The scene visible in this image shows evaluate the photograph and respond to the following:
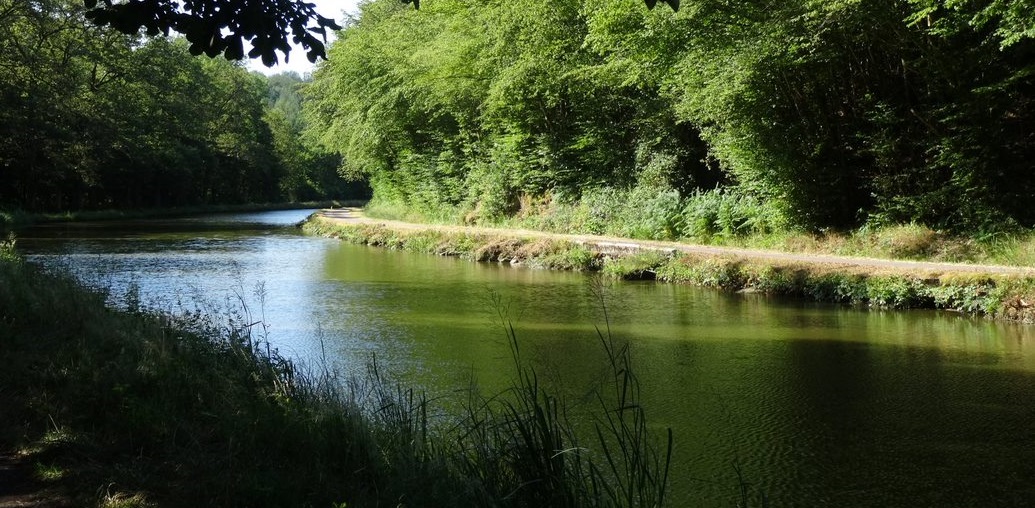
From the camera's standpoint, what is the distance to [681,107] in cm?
1731

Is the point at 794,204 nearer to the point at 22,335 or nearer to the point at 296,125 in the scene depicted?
the point at 22,335

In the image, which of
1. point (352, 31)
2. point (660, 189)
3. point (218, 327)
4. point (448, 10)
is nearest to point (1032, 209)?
point (660, 189)

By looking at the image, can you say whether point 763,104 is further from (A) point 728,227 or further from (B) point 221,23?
(B) point 221,23

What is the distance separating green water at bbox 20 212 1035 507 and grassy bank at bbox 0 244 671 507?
0.99 meters

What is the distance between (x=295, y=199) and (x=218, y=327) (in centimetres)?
7637

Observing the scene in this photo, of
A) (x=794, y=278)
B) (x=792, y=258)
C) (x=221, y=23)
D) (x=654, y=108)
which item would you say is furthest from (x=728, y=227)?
(x=221, y=23)

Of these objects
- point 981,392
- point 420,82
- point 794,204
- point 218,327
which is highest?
point 420,82

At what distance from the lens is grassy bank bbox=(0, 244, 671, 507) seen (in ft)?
12.8

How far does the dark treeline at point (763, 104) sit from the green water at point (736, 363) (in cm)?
329

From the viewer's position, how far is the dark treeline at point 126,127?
21.2 metres

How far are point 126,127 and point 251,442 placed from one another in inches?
1590

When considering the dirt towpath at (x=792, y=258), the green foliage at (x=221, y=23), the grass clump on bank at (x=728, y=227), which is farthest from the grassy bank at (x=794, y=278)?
the green foliage at (x=221, y=23)

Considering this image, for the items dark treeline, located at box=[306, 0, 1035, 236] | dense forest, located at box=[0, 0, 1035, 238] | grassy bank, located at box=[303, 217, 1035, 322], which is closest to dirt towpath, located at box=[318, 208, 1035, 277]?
grassy bank, located at box=[303, 217, 1035, 322]

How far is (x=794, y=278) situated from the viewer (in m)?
13.8
